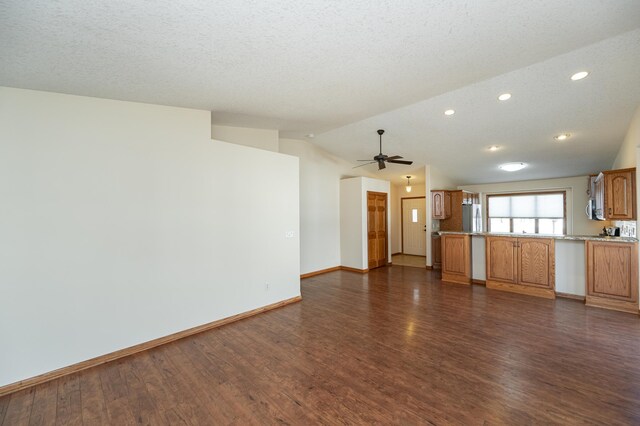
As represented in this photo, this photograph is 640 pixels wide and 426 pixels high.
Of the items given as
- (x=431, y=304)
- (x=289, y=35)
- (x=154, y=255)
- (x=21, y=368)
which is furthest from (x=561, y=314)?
(x=21, y=368)

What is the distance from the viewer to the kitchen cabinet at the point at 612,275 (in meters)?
3.89

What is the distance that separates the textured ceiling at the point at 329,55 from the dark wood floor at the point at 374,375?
289 cm

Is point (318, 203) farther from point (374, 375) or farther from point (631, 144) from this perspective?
point (631, 144)

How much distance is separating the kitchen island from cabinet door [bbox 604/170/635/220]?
38 centimetres

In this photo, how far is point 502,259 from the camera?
516cm

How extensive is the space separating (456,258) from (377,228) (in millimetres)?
2268

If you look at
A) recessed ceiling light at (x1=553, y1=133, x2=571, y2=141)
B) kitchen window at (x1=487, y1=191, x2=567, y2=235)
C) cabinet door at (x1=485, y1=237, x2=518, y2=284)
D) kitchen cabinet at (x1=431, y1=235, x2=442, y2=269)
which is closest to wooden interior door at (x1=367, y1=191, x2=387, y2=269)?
kitchen cabinet at (x1=431, y1=235, x2=442, y2=269)

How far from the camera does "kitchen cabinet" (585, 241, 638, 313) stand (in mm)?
3895

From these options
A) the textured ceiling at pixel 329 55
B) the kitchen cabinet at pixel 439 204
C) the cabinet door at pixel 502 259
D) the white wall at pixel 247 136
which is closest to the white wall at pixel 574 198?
the kitchen cabinet at pixel 439 204

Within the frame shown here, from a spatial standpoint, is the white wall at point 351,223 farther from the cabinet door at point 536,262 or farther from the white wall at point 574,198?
the white wall at point 574,198

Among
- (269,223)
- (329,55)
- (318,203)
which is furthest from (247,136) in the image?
(329,55)

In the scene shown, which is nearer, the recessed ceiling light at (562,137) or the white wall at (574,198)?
the recessed ceiling light at (562,137)

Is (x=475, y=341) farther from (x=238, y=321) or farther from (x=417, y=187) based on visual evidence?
(x=417, y=187)

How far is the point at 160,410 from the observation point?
6.89 ft
